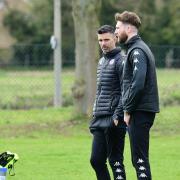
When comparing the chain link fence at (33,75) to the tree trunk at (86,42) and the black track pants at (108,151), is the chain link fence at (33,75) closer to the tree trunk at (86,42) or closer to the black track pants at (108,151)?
the tree trunk at (86,42)

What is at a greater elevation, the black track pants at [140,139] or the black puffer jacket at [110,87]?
the black puffer jacket at [110,87]

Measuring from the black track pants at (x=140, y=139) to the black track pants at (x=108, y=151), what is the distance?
78 cm

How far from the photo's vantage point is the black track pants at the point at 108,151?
9062mm

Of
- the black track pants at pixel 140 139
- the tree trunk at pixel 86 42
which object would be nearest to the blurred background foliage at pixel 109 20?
the tree trunk at pixel 86 42

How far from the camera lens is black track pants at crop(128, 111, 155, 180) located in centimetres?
823

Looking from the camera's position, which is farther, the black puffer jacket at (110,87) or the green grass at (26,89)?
the green grass at (26,89)

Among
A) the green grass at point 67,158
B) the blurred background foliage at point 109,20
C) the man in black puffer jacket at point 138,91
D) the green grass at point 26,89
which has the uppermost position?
the blurred background foliage at point 109,20

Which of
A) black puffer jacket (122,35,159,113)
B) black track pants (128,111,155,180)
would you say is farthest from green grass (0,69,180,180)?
black puffer jacket (122,35,159,113)

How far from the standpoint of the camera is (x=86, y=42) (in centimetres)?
1781

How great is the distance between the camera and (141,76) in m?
8.09

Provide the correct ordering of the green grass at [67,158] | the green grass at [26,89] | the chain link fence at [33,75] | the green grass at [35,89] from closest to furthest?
the green grass at [67,158], the green grass at [35,89], the green grass at [26,89], the chain link fence at [33,75]

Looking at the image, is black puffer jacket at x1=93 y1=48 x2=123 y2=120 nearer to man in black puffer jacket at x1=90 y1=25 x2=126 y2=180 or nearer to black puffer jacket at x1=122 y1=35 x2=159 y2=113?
man in black puffer jacket at x1=90 y1=25 x2=126 y2=180

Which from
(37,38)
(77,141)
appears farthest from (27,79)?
(37,38)

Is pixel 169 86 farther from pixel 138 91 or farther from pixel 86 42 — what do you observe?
pixel 138 91
